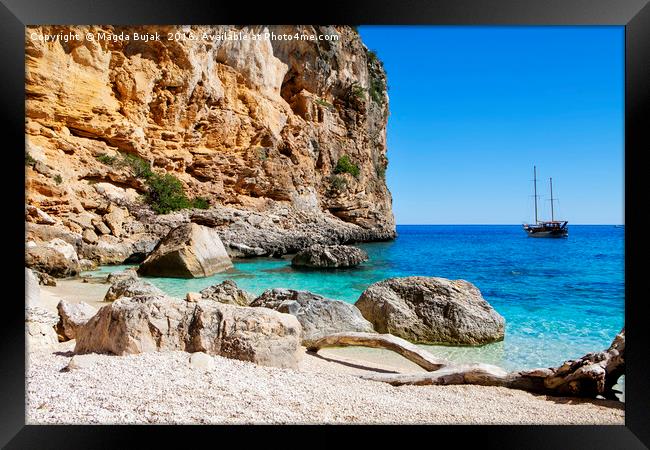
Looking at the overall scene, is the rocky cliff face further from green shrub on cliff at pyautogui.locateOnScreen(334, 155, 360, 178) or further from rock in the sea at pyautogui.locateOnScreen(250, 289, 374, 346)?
rock in the sea at pyautogui.locateOnScreen(250, 289, 374, 346)

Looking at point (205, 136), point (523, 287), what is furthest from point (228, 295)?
point (205, 136)

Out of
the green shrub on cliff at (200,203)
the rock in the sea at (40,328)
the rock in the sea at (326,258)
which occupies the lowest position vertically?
the rock in the sea at (326,258)

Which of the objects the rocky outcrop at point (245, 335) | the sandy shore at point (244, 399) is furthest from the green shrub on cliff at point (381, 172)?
the sandy shore at point (244, 399)

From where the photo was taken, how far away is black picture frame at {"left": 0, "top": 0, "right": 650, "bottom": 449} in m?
2.84

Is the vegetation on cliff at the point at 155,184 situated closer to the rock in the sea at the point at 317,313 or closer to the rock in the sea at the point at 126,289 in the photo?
the rock in the sea at the point at 126,289

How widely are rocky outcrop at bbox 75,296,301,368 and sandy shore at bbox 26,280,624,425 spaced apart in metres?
0.11

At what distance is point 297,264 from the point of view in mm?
16828

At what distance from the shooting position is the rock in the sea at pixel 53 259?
968 cm

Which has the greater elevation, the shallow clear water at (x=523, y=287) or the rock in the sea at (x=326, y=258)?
the rock in the sea at (x=326, y=258)

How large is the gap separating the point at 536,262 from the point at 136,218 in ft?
64.6

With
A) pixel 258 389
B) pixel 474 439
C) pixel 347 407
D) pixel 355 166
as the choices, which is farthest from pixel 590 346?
pixel 355 166

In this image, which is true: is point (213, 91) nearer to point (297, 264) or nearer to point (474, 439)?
point (297, 264)

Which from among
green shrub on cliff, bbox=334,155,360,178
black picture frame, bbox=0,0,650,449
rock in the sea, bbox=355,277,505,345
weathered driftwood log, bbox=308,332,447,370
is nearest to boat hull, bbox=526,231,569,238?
green shrub on cliff, bbox=334,155,360,178

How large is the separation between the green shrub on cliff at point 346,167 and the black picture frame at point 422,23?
27444 mm
